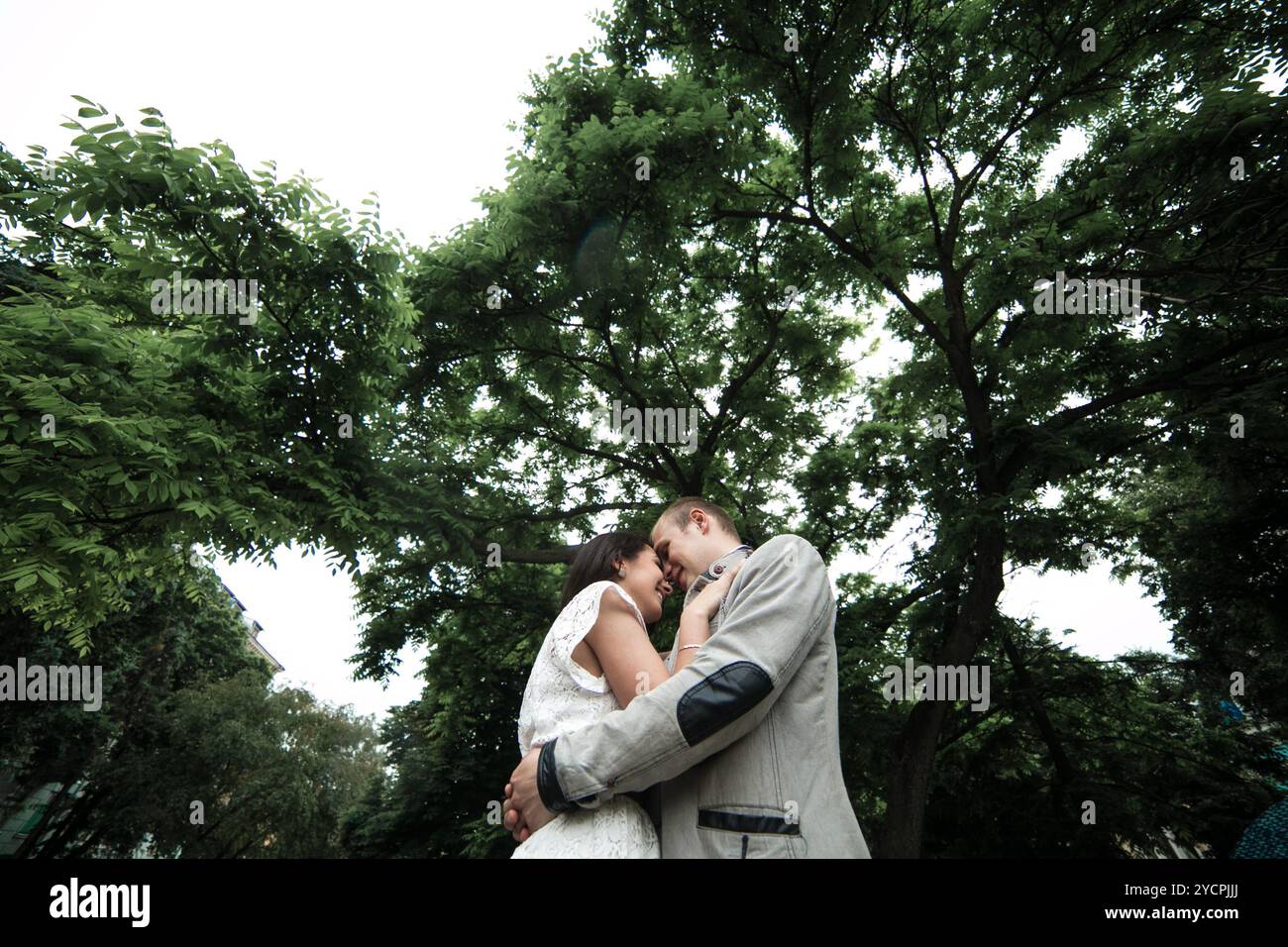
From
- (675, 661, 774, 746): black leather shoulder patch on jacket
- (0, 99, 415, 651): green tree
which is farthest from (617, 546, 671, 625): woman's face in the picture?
(0, 99, 415, 651): green tree

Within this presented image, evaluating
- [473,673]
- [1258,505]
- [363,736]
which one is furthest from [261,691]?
[1258,505]

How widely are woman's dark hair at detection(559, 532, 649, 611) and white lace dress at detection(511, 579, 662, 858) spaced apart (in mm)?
95

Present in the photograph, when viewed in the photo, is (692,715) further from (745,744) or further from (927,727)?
(927,727)

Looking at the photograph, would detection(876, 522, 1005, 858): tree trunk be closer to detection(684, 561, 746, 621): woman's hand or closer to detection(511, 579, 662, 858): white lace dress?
detection(684, 561, 746, 621): woman's hand

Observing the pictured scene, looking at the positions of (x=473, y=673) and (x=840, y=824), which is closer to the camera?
(x=840, y=824)

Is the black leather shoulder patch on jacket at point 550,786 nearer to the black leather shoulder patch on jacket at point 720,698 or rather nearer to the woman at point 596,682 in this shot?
the woman at point 596,682

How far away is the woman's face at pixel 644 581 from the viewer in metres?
2.35

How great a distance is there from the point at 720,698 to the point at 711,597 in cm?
74

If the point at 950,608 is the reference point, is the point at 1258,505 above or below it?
above

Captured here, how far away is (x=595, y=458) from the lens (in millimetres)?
12633

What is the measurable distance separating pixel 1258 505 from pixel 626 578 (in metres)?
12.7

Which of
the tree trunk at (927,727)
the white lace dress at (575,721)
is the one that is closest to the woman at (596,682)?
the white lace dress at (575,721)

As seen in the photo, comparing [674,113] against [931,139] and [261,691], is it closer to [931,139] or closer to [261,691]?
[931,139]

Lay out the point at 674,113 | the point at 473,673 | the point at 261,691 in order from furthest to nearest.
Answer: the point at 261,691
the point at 473,673
the point at 674,113
